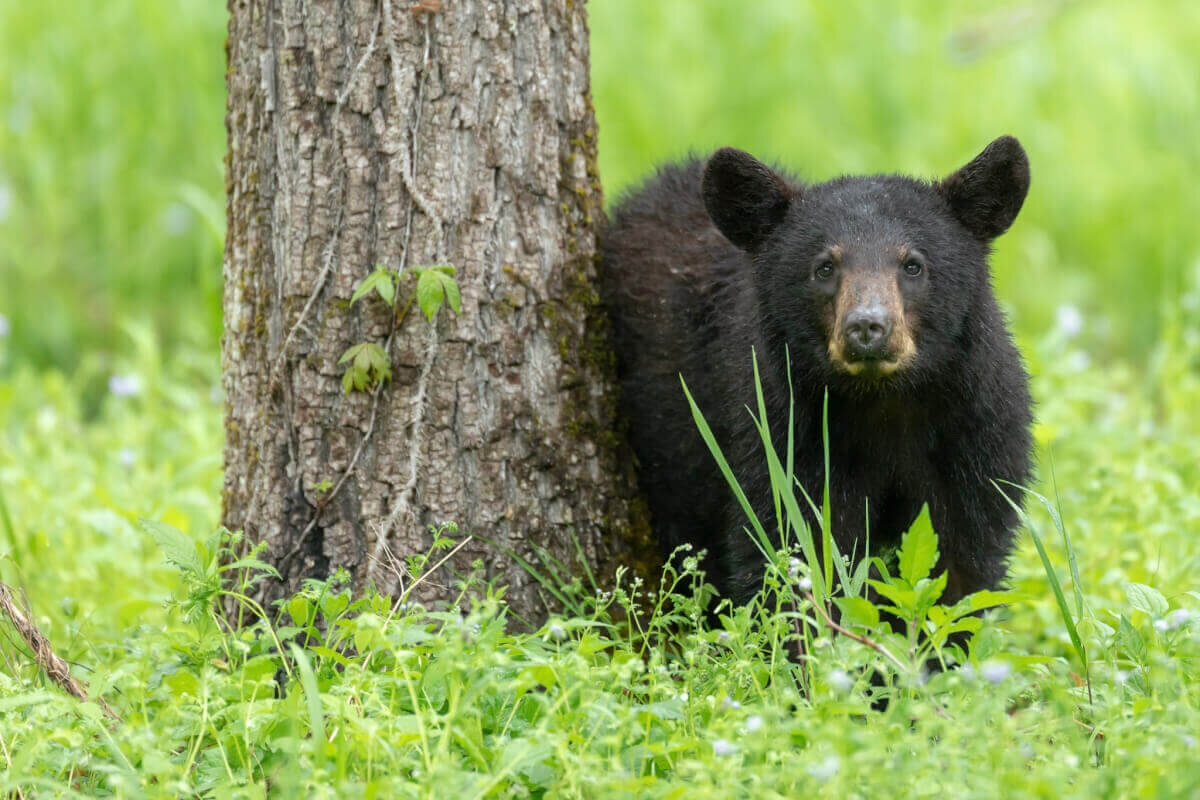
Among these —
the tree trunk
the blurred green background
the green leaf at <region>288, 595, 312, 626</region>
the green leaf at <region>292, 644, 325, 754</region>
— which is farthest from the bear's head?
the blurred green background

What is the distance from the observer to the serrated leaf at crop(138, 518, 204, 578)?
2.84 m

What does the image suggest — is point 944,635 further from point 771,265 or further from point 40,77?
point 40,77

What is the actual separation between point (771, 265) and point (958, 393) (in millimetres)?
645

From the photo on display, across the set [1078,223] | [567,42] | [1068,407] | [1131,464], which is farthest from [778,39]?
[567,42]

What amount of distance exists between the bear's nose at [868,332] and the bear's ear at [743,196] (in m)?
0.58

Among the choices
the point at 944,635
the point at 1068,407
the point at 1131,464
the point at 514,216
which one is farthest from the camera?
the point at 1068,407

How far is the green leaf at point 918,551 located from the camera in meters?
2.67

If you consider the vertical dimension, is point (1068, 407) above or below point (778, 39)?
below

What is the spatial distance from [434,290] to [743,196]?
3.32ft

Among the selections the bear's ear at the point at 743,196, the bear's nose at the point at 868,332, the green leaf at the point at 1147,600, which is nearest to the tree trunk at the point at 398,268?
the bear's ear at the point at 743,196

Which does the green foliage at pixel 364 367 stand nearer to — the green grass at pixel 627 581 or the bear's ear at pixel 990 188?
the green grass at pixel 627 581

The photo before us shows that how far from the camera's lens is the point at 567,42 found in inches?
141

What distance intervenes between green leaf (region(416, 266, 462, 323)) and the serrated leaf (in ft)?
2.76

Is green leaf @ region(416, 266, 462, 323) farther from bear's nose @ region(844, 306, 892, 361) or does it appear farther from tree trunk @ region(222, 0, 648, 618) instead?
bear's nose @ region(844, 306, 892, 361)
